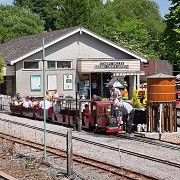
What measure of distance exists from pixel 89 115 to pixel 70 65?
1515cm

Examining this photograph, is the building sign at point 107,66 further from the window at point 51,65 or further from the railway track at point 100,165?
the railway track at point 100,165

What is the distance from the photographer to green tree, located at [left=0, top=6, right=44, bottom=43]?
61.4 meters

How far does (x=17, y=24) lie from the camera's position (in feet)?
210

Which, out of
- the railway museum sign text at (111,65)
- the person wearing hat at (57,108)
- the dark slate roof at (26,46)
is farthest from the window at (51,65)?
the person wearing hat at (57,108)

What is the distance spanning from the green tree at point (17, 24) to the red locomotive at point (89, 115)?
126 feet

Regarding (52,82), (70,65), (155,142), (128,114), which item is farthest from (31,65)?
(155,142)

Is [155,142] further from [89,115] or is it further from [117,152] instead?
[89,115]

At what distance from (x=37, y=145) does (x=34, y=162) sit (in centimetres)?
361

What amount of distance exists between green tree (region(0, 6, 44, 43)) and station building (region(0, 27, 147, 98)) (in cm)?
2392

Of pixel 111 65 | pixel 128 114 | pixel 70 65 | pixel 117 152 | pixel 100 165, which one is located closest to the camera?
pixel 100 165

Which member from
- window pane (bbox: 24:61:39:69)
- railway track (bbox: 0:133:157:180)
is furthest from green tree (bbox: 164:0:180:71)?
railway track (bbox: 0:133:157:180)

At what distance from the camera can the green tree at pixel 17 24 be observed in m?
61.4

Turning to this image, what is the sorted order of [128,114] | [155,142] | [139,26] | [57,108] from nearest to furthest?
[155,142] < [128,114] < [57,108] < [139,26]

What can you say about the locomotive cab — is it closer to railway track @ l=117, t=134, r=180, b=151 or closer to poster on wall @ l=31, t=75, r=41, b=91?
railway track @ l=117, t=134, r=180, b=151
